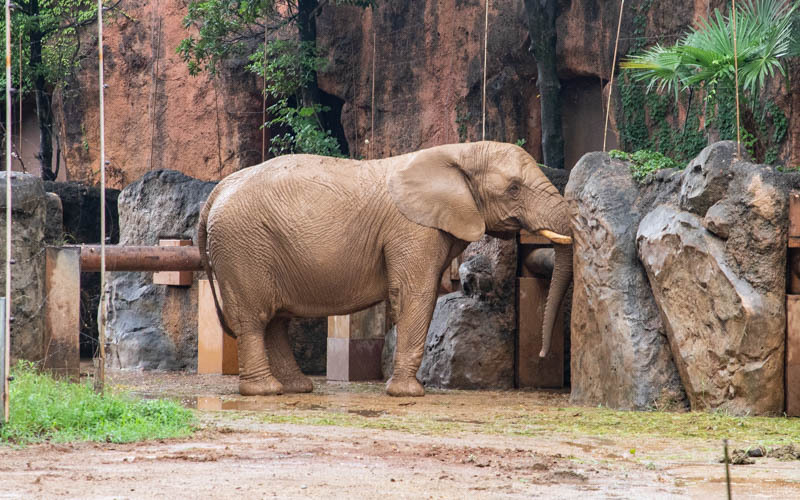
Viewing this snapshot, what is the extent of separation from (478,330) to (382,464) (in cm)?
579

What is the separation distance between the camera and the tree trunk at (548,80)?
48.3ft

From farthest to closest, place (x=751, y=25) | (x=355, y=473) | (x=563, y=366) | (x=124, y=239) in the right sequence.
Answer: (x=124, y=239)
(x=563, y=366)
(x=751, y=25)
(x=355, y=473)

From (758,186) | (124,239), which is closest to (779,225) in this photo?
(758,186)

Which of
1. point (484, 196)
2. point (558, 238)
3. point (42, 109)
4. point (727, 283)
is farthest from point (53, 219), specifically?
point (42, 109)

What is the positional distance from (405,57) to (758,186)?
9.35 meters

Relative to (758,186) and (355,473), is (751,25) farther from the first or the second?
(355,473)

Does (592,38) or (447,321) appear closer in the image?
(447,321)

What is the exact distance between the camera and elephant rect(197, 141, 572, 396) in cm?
1059

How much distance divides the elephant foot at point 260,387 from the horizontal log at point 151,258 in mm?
2121

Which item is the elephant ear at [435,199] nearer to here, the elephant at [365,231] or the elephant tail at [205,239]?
the elephant at [365,231]

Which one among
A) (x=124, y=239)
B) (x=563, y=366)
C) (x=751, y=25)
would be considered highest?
(x=751, y=25)

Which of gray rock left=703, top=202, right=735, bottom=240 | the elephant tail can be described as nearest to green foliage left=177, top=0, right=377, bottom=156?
the elephant tail

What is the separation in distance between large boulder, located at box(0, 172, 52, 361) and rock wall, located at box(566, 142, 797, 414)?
14.1 feet

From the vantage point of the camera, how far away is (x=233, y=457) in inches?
245
